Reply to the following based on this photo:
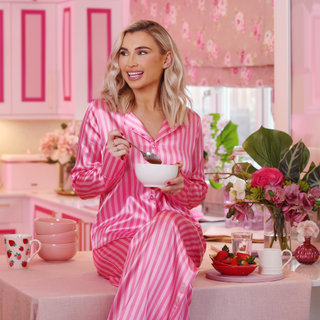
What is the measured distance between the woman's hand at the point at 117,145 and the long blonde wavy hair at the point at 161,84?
0.20 meters

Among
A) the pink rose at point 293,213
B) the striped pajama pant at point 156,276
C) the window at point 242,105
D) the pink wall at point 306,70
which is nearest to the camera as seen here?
the striped pajama pant at point 156,276

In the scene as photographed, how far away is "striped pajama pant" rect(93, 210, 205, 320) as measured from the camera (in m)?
Answer: 1.35

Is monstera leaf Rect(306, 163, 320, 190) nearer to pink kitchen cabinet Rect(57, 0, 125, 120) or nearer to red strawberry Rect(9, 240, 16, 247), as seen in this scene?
red strawberry Rect(9, 240, 16, 247)

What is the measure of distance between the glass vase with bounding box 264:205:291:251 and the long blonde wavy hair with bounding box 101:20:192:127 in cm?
42

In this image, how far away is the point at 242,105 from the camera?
133 inches

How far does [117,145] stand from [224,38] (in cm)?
169

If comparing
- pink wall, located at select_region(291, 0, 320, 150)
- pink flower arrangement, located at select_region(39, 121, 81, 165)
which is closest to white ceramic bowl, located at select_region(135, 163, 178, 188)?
pink wall, located at select_region(291, 0, 320, 150)

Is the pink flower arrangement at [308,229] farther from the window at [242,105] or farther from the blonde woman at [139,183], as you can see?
the window at [242,105]


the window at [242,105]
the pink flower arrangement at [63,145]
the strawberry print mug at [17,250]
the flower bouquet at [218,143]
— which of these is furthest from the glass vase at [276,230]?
the pink flower arrangement at [63,145]

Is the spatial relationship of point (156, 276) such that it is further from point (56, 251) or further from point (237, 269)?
point (56, 251)

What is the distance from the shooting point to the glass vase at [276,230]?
181 cm

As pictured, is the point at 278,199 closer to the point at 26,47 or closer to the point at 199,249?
the point at 199,249

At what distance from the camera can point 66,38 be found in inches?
152

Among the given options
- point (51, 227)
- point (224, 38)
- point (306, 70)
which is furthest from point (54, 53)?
point (51, 227)
